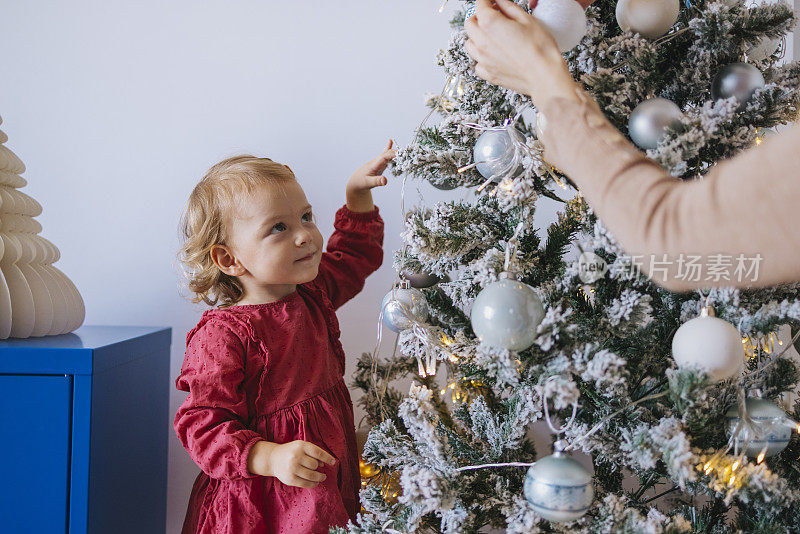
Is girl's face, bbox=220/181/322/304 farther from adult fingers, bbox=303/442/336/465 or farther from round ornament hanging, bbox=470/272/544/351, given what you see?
round ornament hanging, bbox=470/272/544/351

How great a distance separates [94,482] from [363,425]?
0.55 metres

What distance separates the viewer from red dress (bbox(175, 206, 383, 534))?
3.02ft

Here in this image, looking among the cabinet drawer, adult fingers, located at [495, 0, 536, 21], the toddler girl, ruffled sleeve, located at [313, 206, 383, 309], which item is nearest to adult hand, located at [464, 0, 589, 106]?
adult fingers, located at [495, 0, 536, 21]

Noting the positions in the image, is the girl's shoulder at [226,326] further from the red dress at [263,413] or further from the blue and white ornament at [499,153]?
the blue and white ornament at [499,153]

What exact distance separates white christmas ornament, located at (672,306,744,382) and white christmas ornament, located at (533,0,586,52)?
346 mm

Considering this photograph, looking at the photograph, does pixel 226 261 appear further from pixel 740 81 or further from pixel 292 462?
pixel 740 81

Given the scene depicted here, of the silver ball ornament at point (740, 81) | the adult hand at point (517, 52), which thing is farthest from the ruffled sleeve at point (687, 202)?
the silver ball ornament at point (740, 81)

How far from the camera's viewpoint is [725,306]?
0.72m

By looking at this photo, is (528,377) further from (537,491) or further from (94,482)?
(94,482)

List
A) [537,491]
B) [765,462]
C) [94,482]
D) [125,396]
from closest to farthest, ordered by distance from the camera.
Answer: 1. [537,491]
2. [765,462]
3. [94,482]
4. [125,396]

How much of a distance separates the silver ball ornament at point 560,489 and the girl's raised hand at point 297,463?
33cm

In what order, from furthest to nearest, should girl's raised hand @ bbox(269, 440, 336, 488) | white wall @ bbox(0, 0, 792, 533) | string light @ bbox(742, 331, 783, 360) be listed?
white wall @ bbox(0, 0, 792, 533) < girl's raised hand @ bbox(269, 440, 336, 488) < string light @ bbox(742, 331, 783, 360)

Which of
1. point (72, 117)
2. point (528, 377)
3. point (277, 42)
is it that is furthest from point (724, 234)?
point (72, 117)

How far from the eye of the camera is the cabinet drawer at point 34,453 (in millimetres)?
915
